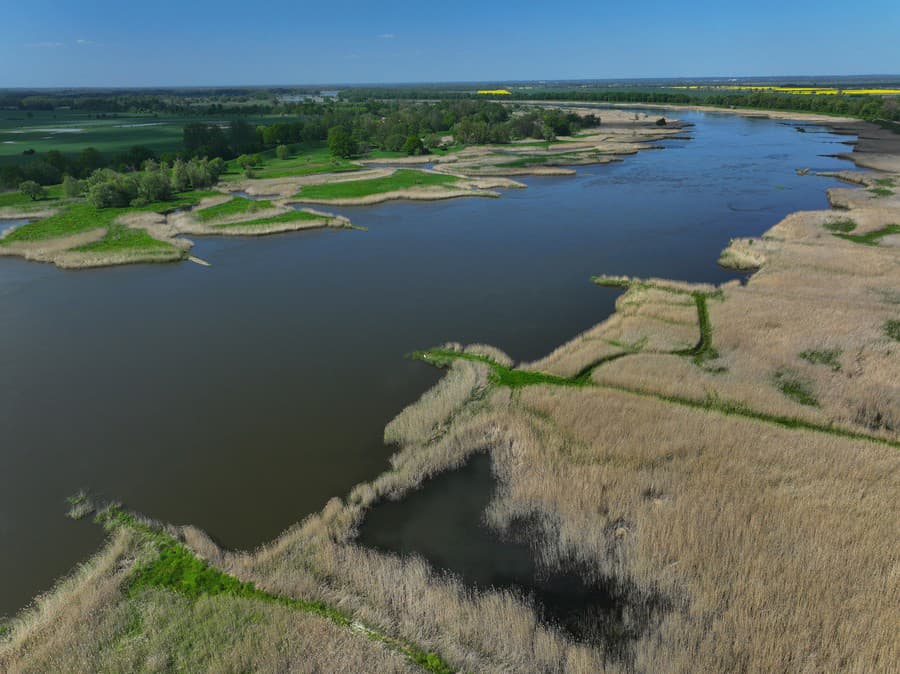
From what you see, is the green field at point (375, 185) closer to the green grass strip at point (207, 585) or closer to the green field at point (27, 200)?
the green field at point (27, 200)

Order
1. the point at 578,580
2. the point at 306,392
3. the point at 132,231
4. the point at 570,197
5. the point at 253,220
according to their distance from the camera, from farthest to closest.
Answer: the point at 570,197 < the point at 253,220 < the point at 132,231 < the point at 306,392 < the point at 578,580

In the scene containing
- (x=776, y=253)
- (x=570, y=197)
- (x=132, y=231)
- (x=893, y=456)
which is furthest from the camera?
(x=570, y=197)

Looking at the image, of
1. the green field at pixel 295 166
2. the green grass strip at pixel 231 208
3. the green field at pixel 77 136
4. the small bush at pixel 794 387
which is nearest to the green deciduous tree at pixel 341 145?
the green field at pixel 295 166

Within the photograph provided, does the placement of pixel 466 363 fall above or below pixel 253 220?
below

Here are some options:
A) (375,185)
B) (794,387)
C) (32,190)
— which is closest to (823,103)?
A: (375,185)

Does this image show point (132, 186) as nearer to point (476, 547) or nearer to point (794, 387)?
point (476, 547)

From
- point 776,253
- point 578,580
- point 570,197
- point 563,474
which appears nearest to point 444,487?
point 563,474

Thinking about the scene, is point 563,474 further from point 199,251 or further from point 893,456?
point 199,251
